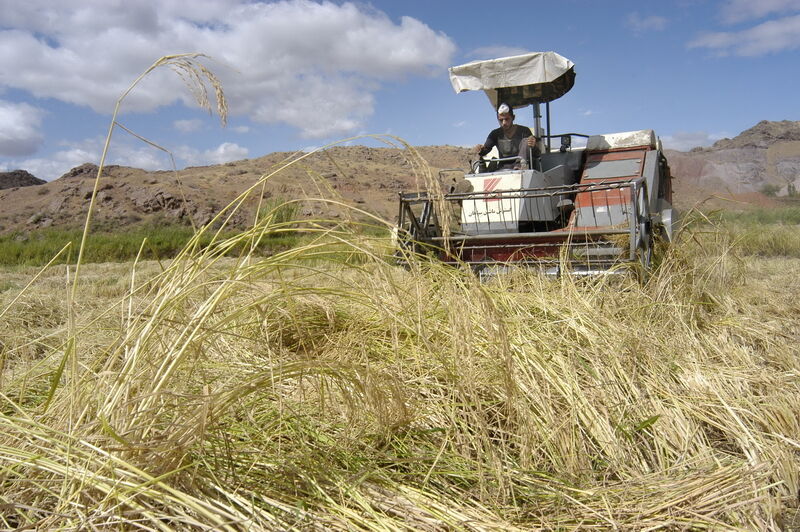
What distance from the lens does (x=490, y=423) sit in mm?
2221

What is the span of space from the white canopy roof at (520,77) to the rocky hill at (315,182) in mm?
1412

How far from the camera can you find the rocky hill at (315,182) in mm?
17703

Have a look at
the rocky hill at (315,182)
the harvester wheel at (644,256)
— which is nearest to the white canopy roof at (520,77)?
the rocky hill at (315,182)

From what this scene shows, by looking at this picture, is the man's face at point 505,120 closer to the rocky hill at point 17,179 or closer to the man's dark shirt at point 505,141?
the man's dark shirt at point 505,141

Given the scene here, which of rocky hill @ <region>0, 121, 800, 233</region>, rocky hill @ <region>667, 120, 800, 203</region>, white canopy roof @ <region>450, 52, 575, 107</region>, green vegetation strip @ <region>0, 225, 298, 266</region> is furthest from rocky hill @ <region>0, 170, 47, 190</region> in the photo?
rocky hill @ <region>667, 120, 800, 203</region>

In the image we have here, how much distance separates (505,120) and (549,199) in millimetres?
1153

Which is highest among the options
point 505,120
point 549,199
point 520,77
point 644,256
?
point 520,77

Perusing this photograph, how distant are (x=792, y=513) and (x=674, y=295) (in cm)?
213

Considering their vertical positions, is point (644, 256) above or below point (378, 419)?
above

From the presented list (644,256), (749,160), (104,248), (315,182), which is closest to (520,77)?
(644,256)

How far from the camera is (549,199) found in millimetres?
6129

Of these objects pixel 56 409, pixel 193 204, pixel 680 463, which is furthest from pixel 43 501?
pixel 193 204

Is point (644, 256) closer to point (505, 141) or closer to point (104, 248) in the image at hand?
point (505, 141)

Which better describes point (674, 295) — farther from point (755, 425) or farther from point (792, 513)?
point (792, 513)
